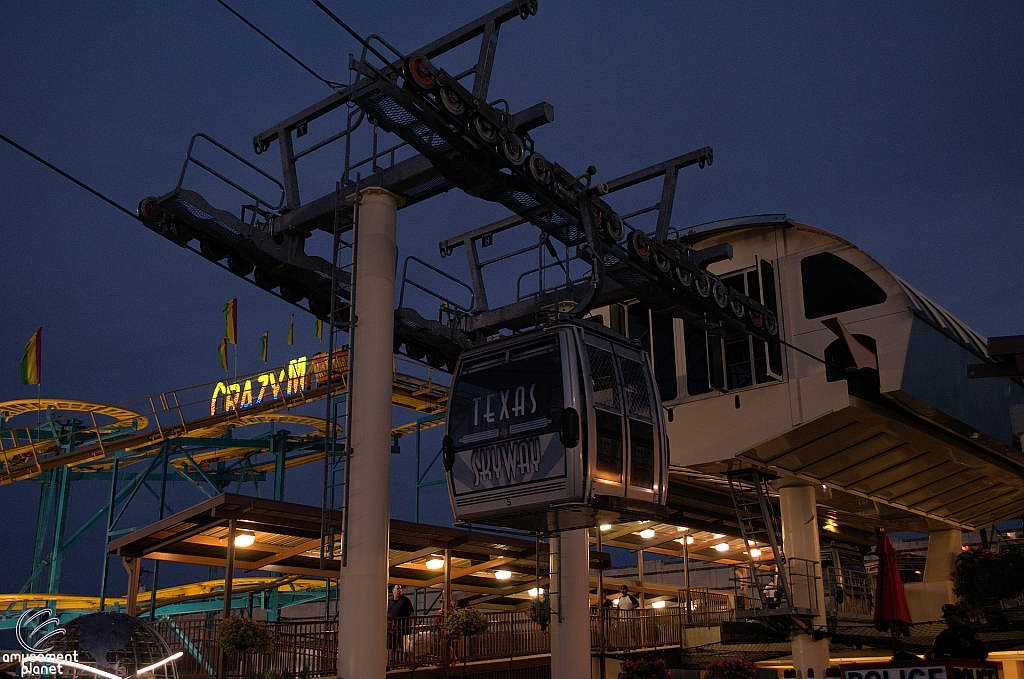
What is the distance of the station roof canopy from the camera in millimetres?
13797

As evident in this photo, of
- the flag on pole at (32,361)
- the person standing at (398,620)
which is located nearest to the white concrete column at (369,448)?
the person standing at (398,620)

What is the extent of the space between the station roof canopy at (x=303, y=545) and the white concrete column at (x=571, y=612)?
2.32 m

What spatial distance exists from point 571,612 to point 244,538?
18.2 feet

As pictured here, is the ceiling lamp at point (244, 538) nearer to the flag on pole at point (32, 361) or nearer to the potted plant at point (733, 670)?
the potted plant at point (733, 670)

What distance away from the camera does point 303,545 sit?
16938 mm

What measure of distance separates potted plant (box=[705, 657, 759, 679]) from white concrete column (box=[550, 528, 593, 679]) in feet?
6.56

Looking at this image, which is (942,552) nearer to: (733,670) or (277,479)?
(733,670)

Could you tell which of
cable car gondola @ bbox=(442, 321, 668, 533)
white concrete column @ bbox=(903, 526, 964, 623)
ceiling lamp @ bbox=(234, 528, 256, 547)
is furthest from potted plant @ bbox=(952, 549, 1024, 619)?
ceiling lamp @ bbox=(234, 528, 256, 547)

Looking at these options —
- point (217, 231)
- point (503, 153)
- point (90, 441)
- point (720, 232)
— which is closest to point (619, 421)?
point (503, 153)

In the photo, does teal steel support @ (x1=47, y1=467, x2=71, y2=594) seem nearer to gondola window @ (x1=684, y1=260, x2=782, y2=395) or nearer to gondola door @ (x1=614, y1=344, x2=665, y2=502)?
gondola window @ (x1=684, y1=260, x2=782, y2=395)

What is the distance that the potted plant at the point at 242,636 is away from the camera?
12609 mm

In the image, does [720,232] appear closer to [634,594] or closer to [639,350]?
[639,350]

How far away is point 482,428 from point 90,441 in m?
28.9

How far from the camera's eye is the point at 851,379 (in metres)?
17.4
